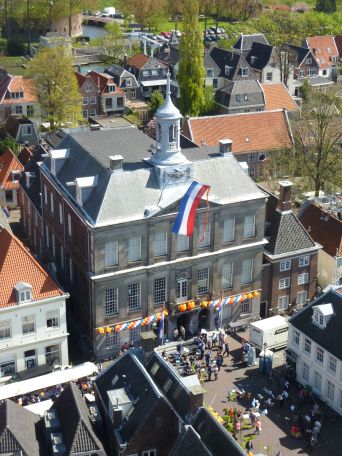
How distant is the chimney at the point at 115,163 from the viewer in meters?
69.1

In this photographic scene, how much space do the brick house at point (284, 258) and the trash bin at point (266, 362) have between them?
10884 millimetres

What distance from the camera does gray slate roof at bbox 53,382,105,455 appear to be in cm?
5050

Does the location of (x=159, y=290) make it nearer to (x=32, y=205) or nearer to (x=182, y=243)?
(x=182, y=243)

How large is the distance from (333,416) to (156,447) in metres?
17.3

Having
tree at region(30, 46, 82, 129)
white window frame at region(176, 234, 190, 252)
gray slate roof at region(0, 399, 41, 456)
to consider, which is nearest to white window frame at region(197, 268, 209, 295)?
white window frame at region(176, 234, 190, 252)

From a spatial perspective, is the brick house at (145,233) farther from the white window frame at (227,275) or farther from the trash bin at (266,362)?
the trash bin at (266,362)

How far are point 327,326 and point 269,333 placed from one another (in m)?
8.16

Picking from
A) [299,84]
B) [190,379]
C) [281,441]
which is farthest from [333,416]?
[299,84]

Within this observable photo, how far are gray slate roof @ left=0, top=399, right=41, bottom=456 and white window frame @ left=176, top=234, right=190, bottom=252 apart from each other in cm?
2320

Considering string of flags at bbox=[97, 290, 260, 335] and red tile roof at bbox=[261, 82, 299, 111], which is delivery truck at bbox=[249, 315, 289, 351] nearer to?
string of flags at bbox=[97, 290, 260, 335]

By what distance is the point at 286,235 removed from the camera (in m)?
78.4

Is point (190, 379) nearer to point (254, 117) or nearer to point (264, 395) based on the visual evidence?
point (264, 395)

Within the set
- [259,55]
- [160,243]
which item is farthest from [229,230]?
[259,55]

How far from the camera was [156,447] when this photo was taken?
52812 millimetres
